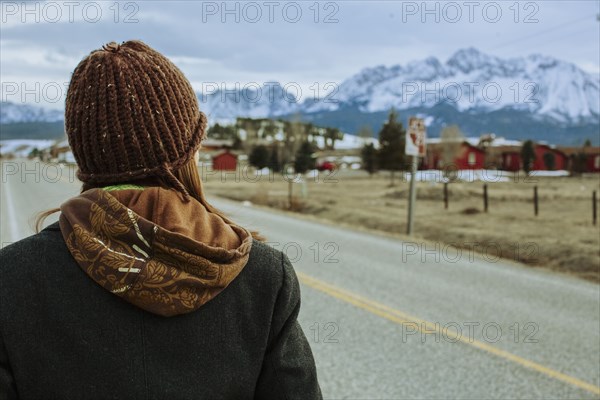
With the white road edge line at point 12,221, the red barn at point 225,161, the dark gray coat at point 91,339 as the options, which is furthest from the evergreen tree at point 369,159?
the dark gray coat at point 91,339

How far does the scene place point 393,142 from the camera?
61938 mm

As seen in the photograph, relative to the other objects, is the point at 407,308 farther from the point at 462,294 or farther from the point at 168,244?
the point at 168,244

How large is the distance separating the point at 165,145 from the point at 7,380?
25.0 inches

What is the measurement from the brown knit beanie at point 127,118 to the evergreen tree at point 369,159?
65.7 meters

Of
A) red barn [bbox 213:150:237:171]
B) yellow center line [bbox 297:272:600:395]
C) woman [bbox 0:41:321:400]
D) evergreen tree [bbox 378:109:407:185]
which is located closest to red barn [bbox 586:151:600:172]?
evergreen tree [bbox 378:109:407:185]

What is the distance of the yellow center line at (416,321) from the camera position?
547 centimetres

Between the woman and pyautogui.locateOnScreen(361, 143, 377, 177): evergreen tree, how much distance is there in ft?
216

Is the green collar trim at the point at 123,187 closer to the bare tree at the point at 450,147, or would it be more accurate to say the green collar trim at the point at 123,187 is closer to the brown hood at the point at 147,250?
the brown hood at the point at 147,250

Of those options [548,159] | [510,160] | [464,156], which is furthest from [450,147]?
[548,159]

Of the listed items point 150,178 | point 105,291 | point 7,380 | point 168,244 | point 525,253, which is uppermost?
point 150,178

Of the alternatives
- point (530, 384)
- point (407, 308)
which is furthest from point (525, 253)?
point (530, 384)

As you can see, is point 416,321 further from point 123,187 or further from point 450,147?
point 450,147

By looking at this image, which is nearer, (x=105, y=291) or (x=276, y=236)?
(x=105, y=291)

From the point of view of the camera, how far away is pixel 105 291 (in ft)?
5.08
